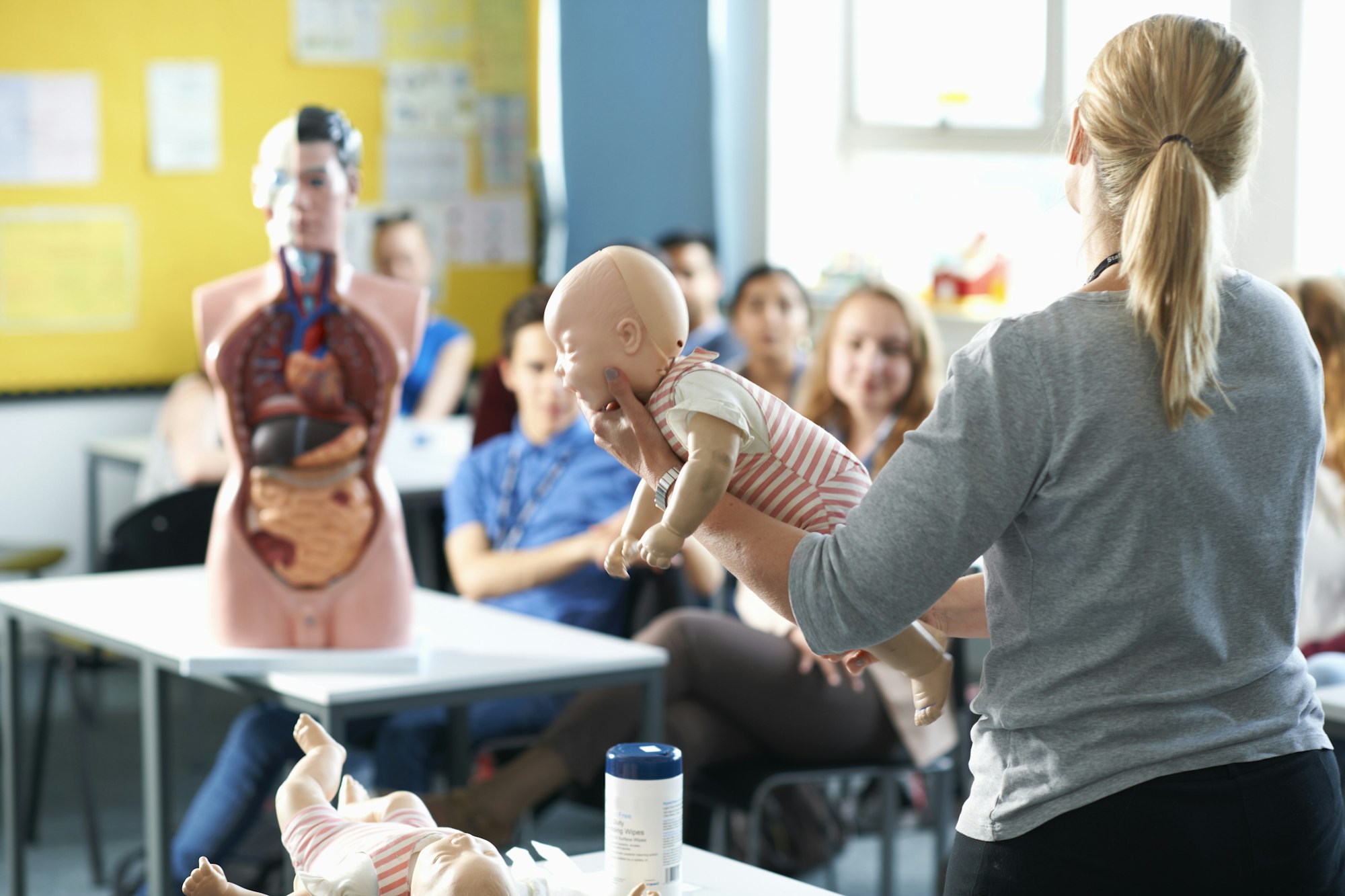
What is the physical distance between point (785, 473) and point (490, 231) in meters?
4.90

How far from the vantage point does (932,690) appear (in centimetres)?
148

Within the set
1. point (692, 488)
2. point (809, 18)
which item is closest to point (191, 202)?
point (809, 18)

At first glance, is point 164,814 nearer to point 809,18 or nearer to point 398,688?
point 398,688

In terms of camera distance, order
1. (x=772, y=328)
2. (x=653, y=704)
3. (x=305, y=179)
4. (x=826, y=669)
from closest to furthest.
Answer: (x=305, y=179)
(x=653, y=704)
(x=826, y=669)
(x=772, y=328)

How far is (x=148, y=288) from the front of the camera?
5.49 meters

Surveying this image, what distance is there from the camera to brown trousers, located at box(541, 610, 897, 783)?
2.78 metres

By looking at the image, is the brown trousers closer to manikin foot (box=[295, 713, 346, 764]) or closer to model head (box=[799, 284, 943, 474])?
model head (box=[799, 284, 943, 474])

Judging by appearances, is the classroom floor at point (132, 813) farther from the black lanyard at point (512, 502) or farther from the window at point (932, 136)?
the window at point (932, 136)

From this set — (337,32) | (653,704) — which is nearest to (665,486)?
(653,704)

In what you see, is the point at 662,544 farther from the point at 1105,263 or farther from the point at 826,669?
the point at 826,669

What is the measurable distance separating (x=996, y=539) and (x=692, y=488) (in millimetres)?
267

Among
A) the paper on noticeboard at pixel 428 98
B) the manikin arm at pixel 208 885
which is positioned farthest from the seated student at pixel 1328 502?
the paper on noticeboard at pixel 428 98

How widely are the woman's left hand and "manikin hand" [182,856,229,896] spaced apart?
19.0 inches

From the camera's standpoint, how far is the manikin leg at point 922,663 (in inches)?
57.2
